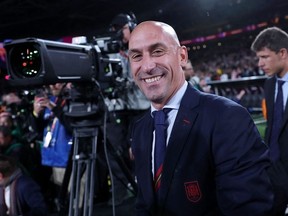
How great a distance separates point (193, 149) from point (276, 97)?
125 centimetres

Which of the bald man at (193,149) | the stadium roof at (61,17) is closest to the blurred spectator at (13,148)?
the bald man at (193,149)

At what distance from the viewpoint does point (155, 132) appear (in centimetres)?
119

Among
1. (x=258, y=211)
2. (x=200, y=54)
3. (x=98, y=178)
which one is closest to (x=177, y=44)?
(x=258, y=211)

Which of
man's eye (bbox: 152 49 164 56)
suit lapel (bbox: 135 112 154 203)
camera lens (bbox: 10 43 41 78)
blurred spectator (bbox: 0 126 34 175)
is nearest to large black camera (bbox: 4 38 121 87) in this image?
camera lens (bbox: 10 43 41 78)

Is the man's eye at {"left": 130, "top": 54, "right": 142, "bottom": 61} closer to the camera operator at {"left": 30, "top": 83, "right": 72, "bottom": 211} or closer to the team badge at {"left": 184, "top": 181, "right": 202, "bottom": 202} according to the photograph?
the team badge at {"left": 184, "top": 181, "right": 202, "bottom": 202}

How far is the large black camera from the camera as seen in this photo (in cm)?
153

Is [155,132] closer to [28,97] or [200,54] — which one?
[28,97]

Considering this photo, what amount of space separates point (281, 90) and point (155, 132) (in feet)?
3.95

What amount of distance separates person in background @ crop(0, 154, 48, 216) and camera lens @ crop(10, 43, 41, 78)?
2.79ft

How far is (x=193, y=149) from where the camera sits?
1061 millimetres

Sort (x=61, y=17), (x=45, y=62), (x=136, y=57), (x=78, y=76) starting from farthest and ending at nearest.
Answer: (x=61, y=17)
(x=78, y=76)
(x=45, y=62)
(x=136, y=57)

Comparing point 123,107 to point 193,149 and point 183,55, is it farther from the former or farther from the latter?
point 193,149

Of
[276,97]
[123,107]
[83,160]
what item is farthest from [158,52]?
[123,107]

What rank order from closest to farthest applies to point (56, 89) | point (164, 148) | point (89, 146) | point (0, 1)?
point (164, 148) < point (89, 146) < point (56, 89) < point (0, 1)
